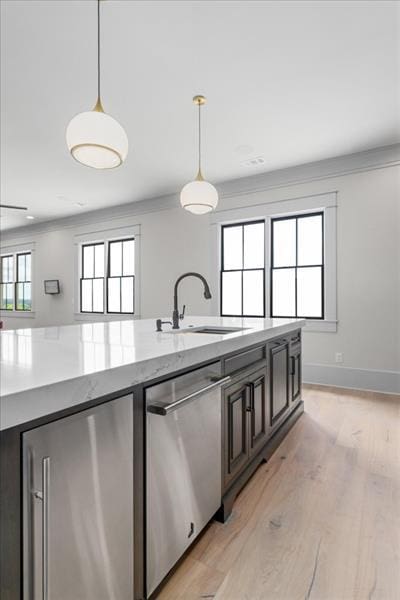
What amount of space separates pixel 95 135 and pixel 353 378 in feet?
13.1

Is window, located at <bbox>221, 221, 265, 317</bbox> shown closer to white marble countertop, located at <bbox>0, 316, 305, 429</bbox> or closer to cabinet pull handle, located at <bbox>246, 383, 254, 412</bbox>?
cabinet pull handle, located at <bbox>246, 383, 254, 412</bbox>

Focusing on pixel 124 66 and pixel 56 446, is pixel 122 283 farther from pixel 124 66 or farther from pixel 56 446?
pixel 56 446

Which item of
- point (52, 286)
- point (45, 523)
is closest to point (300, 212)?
point (45, 523)

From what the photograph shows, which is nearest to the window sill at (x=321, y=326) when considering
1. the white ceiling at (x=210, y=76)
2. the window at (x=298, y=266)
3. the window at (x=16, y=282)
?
the window at (x=298, y=266)

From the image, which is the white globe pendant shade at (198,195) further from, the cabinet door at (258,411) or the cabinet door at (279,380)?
the cabinet door at (258,411)

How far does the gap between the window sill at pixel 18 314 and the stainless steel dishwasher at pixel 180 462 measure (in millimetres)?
7768

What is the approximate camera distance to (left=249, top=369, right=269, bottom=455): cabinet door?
6.64ft

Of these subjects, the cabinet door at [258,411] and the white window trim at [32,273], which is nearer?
the cabinet door at [258,411]

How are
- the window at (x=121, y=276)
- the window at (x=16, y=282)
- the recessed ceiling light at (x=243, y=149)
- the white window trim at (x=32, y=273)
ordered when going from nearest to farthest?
the recessed ceiling light at (x=243, y=149), the window at (x=121, y=276), the white window trim at (x=32, y=273), the window at (x=16, y=282)

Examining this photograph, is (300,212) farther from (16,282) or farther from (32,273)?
(16,282)

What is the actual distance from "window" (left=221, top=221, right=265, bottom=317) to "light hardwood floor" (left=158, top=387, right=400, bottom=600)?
2755 mm

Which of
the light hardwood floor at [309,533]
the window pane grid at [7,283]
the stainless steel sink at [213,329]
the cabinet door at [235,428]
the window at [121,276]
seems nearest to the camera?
the light hardwood floor at [309,533]

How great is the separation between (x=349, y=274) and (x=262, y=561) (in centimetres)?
363

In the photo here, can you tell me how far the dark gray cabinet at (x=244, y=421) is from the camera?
1.73 meters
